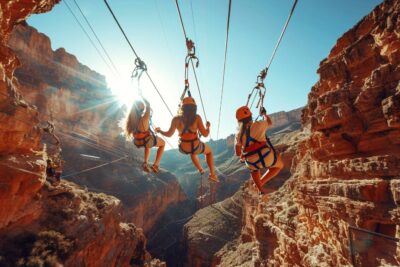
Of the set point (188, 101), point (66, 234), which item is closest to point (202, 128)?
point (188, 101)

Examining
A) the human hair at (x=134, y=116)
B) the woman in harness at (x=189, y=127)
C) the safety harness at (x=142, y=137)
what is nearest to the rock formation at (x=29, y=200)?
the human hair at (x=134, y=116)

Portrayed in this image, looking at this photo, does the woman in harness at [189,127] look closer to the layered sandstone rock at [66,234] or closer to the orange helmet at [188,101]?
the orange helmet at [188,101]

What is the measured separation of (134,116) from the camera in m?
6.27

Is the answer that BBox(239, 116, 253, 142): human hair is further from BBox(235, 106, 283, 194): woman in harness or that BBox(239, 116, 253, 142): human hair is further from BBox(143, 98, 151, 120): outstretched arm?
BBox(143, 98, 151, 120): outstretched arm

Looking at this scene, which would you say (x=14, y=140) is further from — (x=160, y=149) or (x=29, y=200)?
(x=160, y=149)

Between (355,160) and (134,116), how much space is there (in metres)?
9.55

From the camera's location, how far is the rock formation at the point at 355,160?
25.4ft

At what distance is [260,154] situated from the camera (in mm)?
4895

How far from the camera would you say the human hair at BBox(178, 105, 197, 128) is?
18.4 ft

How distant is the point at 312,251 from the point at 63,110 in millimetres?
58695

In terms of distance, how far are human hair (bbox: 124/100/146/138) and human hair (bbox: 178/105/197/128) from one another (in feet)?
4.83

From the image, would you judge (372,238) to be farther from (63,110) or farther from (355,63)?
(63,110)

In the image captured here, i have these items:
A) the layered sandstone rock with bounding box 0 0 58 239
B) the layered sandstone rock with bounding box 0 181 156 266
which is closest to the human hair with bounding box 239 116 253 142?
the layered sandstone rock with bounding box 0 0 58 239

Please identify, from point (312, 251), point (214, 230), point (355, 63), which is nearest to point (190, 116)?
point (312, 251)
